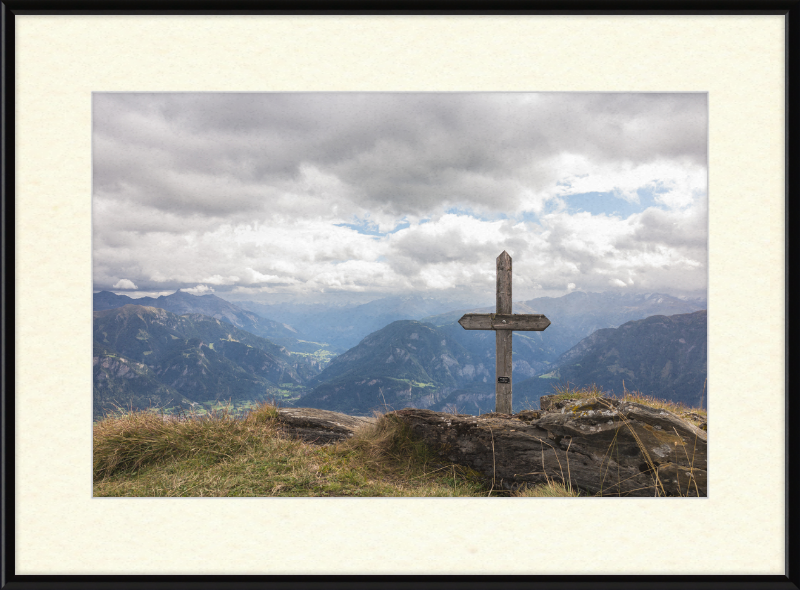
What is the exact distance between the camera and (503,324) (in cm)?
594

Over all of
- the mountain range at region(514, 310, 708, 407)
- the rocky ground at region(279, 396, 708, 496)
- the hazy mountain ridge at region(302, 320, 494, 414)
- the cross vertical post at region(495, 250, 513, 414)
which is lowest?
the hazy mountain ridge at region(302, 320, 494, 414)

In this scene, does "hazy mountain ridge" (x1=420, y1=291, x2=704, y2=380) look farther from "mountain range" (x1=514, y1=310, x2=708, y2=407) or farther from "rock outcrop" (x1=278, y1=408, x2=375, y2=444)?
"rock outcrop" (x1=278, y1=408, x2=375, y2=444)

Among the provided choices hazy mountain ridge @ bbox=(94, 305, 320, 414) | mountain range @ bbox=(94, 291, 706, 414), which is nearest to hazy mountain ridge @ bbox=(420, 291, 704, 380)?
mountain range @ bbox=(94, 291, 706, 414)

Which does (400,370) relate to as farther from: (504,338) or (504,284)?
(504,284)

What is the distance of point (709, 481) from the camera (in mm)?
3363

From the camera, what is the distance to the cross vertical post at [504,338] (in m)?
6.02

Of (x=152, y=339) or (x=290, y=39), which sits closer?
(x=290, y=39)

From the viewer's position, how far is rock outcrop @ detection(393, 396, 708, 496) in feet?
11.2

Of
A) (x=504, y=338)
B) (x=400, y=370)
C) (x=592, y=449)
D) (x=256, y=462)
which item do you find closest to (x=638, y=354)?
(x=400, y=370)

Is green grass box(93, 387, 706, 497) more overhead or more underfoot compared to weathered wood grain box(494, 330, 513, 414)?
more underfoot

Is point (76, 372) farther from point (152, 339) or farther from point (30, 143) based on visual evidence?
point (152, 339)

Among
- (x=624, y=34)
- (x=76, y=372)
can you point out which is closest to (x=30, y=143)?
(x=76, y=372)

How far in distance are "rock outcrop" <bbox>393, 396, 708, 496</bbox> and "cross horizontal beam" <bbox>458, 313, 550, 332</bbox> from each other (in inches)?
75.6

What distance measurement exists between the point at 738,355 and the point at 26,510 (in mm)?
7633
